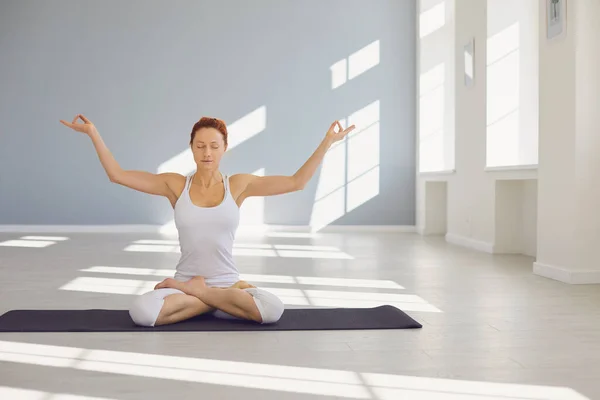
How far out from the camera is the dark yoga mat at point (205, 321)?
3375 mm

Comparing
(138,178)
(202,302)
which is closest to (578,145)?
(202,302)

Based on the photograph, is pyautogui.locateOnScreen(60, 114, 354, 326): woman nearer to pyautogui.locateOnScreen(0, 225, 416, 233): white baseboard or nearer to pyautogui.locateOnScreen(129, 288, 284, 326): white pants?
pyautogui.locateOnScreen(129, 288, 284, 326): white pants

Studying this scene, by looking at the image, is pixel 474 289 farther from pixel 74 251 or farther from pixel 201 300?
pixel 74 251

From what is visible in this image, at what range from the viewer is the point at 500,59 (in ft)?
23.2

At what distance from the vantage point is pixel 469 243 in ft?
25.1

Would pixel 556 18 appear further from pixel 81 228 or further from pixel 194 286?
pixel 81 228

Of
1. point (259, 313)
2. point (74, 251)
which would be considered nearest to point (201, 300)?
point (259, 313)

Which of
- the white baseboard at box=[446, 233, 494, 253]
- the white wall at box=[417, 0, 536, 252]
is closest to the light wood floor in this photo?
the white baseboard at box=[446, 233, 494, 253]

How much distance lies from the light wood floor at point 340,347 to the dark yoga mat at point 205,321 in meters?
0.09

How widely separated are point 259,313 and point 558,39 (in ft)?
9.94

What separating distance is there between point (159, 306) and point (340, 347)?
855mm

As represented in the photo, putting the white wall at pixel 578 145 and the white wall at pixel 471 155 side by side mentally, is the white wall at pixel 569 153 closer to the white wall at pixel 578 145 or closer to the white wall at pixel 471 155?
the white wall at pixel 578 145

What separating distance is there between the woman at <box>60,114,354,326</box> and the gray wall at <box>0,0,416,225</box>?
6120mm

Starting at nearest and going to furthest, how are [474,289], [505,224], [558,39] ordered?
[474,289]
[558,39]
[505,224]
